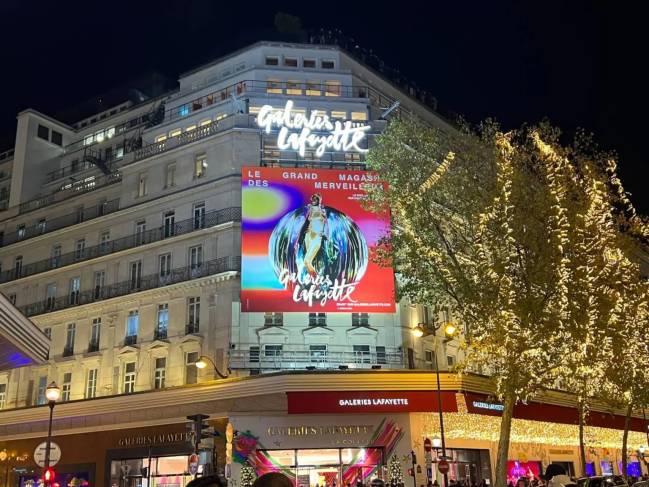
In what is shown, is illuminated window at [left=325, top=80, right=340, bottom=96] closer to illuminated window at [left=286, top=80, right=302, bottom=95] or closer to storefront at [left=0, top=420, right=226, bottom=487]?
illuminated window at [left=286, top=80, right=302, bottom=95]

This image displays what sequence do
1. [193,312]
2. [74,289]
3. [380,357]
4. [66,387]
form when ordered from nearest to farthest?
[380,357] → [193,312] → [66,387] → [74,289]

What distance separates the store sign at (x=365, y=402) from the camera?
26.0 meters

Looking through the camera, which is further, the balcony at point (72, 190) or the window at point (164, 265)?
the balcony at point (72, 190)

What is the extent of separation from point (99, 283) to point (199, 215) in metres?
7.17

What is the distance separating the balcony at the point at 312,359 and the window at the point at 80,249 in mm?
12952

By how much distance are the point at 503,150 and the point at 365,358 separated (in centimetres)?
1264

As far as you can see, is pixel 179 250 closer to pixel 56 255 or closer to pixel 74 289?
pixel 74 289

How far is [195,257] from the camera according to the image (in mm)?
32719

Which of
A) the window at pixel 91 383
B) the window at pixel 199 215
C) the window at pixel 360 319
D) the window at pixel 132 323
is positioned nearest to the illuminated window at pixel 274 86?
the window at pixel 199 215

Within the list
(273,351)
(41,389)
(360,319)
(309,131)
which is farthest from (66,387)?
(309,131)

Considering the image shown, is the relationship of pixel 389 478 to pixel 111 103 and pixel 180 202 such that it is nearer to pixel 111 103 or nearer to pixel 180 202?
pixel 180 202

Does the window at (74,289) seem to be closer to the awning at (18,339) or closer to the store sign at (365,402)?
the store sign at (365,402)

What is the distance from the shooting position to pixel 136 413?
2972 cm

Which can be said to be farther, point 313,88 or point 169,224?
point 313,88
